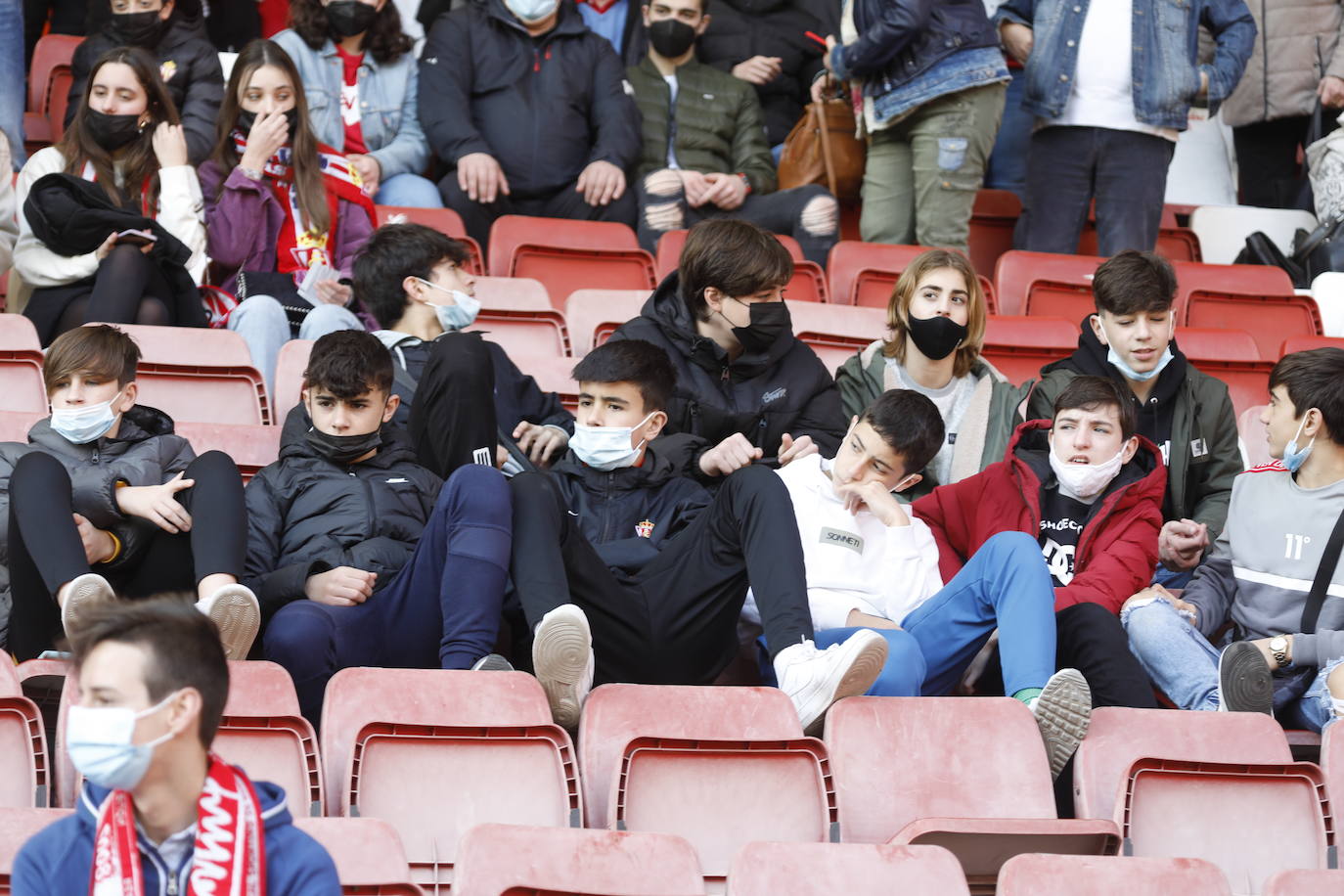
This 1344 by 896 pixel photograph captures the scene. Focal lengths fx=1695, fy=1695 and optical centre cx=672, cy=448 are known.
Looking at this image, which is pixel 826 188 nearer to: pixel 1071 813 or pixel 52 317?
pixel 52 317

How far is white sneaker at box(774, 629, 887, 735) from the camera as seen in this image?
282cm

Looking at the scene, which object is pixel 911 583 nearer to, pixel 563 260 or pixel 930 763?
pixel 930 763

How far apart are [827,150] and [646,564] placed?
2637 mm

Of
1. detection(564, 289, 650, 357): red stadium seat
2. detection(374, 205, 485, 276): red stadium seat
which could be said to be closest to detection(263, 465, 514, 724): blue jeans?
detection(564, 289, 650, 357): red stadium seat

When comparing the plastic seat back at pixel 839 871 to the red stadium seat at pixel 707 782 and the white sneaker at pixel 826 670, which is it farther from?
the white sneaker at pixel 826 670

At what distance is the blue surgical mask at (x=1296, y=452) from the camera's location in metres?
3.59

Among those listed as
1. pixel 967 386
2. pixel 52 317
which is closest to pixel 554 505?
pixel 967 386

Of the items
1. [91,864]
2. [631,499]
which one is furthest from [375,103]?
[91,864]

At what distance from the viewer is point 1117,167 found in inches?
218

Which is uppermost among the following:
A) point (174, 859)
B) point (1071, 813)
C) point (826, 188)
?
point (826, 188)

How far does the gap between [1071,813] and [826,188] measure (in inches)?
119

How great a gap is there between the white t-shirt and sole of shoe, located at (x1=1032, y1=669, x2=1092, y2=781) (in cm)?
304

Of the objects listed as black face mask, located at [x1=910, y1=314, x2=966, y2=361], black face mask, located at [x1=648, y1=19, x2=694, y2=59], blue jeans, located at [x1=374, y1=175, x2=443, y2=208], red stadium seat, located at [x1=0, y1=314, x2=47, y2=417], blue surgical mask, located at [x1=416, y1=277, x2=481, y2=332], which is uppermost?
black face mask, located at [x1=648, y1=19, x2=694, y2=59]

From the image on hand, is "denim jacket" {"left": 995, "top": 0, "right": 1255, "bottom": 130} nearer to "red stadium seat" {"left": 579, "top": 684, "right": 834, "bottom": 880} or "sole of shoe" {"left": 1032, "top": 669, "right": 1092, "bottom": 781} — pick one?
"sole of shoe" {"left": 1032, "top": 669, "right": 1092, "bottom": 781}
